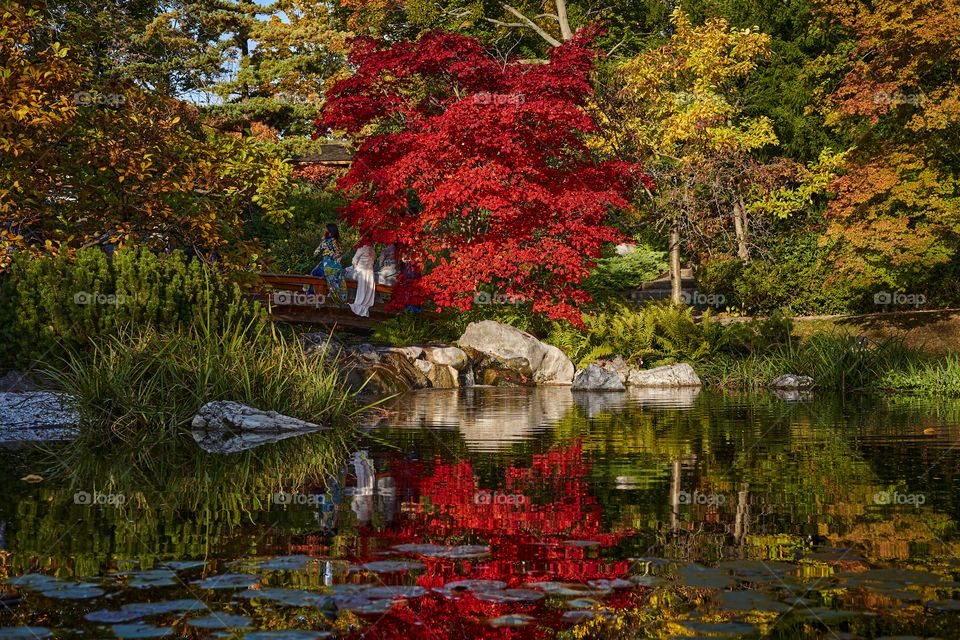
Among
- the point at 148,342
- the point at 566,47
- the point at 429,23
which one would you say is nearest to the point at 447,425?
the point at 148,342

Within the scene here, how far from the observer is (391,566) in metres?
4.12

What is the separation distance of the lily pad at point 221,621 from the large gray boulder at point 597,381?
46.2 feet

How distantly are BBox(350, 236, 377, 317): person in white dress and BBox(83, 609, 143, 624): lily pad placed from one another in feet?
56.3

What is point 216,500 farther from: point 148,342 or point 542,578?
point 148,342

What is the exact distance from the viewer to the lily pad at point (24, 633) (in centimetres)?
318

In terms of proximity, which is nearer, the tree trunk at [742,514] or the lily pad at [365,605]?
the lily pad at [365,605]

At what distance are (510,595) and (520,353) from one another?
51.5 ft

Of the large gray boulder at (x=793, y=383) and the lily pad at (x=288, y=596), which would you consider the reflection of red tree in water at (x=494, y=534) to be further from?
the large gray boulder at (x=793, y=383)

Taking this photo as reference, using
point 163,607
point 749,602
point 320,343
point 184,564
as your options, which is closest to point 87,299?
point 320,343

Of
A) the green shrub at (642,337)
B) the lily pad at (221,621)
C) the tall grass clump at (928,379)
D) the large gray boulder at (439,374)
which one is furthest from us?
the green shrub at (642,337)

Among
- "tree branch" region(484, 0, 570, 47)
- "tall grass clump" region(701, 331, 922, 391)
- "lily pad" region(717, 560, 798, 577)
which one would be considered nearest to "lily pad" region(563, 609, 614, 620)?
"lily pad" region(717, 560, 798, 577)

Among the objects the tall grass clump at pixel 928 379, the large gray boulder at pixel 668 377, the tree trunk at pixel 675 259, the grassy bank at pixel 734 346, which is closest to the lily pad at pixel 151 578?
the tall grass clump at pixel 928 379

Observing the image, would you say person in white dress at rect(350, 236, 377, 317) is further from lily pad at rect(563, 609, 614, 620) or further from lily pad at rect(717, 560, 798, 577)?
lily pad at rect(563, 609, 614, 620)

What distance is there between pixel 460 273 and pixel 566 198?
2562 millimetres
